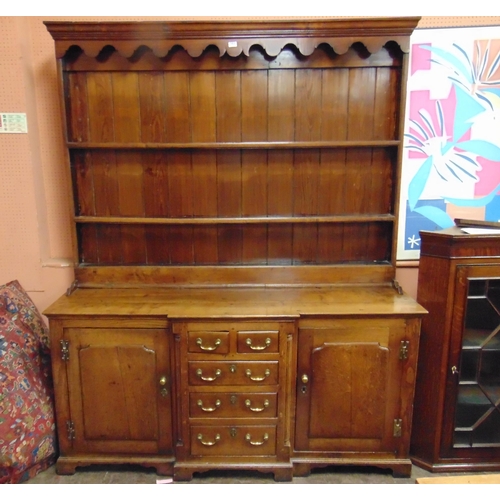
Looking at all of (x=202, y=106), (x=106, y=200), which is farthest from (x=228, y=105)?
(x=106, y=200)

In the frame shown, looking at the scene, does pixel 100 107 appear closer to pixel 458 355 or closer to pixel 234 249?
pixel 234 249

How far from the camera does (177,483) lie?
1.91 meters

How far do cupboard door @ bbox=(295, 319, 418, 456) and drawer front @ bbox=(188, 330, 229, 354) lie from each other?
36 cm

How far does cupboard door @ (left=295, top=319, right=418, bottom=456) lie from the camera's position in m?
1.84

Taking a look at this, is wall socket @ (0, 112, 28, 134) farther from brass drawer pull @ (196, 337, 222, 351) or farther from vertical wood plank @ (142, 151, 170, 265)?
brass drawer pull @ (196, 337, 222, 351)

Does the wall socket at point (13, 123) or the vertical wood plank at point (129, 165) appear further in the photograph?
the wall socket at point (13, 123)

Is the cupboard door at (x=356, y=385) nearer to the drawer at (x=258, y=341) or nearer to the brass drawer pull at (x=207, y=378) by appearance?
the drawer at (x=258, y=341)

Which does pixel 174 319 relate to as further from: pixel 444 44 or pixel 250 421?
pixel 444 44

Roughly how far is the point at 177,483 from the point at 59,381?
76 cm

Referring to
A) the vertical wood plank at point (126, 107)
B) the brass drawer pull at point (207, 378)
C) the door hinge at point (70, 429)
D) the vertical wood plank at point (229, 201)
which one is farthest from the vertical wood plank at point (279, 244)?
the door hinge at point (70, 429)

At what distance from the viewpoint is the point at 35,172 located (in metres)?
2.21

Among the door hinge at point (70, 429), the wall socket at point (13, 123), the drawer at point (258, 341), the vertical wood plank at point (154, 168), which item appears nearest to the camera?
the drawer at point (258, 341)

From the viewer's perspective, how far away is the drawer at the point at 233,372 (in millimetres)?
1826
